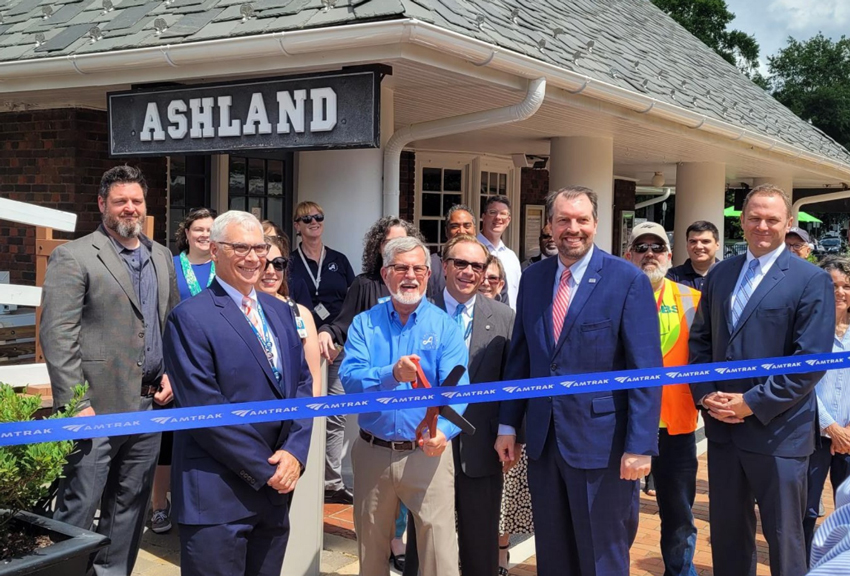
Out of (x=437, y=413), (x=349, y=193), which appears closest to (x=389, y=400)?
(x=437, y=413)

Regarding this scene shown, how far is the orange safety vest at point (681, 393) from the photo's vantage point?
4.39 metres

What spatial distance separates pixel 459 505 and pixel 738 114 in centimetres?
787

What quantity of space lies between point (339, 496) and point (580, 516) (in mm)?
2603

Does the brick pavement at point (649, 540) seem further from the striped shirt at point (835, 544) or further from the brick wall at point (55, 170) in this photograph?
the striped shirt at point (835, 544)

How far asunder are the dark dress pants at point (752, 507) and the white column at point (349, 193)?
2.91 meters

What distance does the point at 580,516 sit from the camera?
3484 millimetres

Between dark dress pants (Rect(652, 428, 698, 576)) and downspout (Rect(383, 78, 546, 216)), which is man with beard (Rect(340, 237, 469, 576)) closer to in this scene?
dark dress pants (Rect(652, 428, 698, 576))

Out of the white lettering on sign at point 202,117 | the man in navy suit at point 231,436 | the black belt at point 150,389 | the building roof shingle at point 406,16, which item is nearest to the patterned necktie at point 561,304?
the man in navy suit at point 231,436

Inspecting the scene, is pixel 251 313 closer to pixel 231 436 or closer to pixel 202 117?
pixel 231 436

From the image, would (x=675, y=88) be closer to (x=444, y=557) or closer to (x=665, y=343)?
(x=665, y=343)


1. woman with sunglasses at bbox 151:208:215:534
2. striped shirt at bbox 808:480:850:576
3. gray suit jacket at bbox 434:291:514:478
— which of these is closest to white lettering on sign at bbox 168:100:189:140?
woman with sunglasses at bbox 151:208:215:534

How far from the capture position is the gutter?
477cm

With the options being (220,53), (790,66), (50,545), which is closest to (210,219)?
(220,53)

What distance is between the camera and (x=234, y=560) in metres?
3.11
